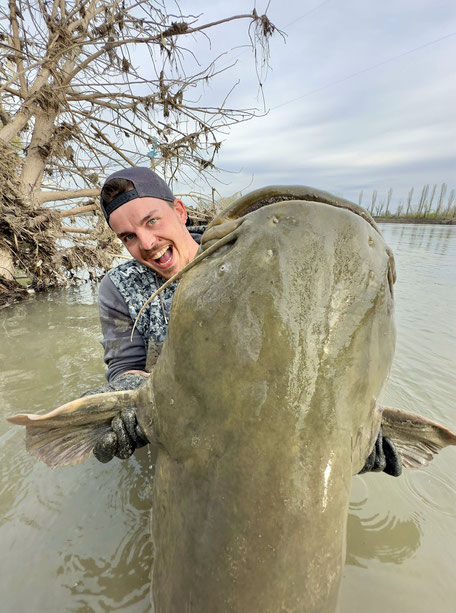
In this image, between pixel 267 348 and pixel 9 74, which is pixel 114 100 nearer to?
pixel 9 74

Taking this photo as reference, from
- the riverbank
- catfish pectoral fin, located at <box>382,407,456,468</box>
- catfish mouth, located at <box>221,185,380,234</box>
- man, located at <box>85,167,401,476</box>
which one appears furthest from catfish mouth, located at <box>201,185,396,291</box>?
the riverbank

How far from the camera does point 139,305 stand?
2531mm

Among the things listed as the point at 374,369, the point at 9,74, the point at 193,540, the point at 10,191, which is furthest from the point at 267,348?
the point at 9,74

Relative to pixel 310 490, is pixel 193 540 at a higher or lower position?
lower

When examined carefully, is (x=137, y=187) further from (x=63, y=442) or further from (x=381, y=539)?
(x=381, y=539)

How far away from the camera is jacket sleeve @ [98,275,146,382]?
2531 mm

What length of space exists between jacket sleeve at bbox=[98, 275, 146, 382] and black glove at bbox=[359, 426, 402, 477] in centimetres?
175

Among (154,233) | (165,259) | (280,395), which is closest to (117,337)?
(165,259)

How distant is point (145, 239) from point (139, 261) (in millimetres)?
345

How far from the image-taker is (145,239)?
2.31 metres

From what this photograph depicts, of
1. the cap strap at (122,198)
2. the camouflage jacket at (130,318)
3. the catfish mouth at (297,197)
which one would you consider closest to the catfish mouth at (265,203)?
the catfish mouth at (297,197)

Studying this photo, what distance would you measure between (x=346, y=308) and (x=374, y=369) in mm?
225

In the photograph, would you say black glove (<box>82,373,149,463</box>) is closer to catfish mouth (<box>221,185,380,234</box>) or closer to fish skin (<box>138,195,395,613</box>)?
fish skin (<box>138,195,395,613</box>)

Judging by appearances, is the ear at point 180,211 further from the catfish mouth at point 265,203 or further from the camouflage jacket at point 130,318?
the catfish mouth at point 265,203
